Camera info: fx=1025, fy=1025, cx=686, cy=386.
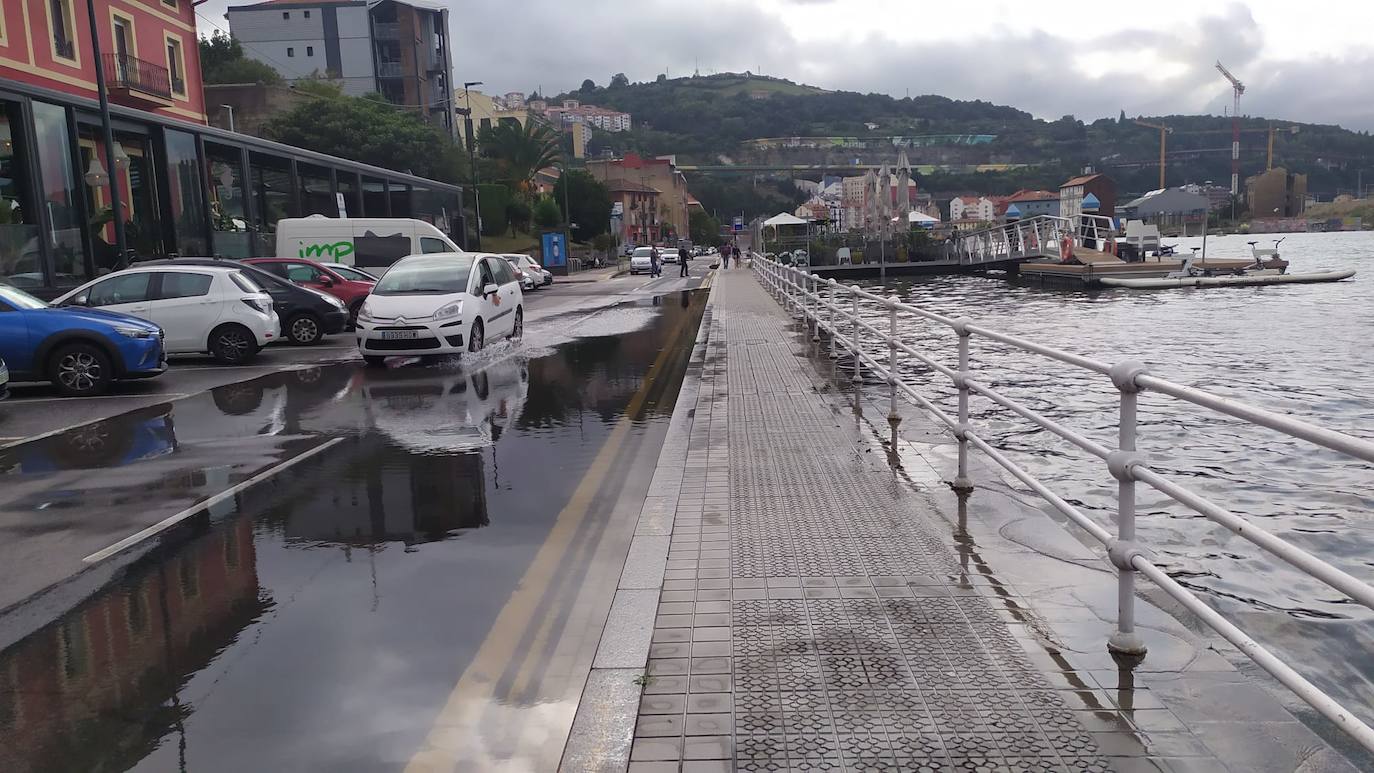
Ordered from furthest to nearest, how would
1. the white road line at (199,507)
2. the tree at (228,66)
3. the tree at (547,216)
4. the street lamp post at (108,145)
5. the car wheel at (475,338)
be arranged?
the tree at (547,216) → the tree at (228,66) → the street lamp post at (108,145) → the car wheel at (475,338) → the white road line at (199,507)

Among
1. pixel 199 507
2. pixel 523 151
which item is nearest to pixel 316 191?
pixel 199 507

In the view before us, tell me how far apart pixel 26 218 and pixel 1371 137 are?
502ft

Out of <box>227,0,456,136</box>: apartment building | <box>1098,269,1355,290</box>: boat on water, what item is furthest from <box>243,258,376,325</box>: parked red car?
<box>227,0,456,136</box>: apartment building

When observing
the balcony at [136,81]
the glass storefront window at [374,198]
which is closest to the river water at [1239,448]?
the glass storefront window at [374,198]

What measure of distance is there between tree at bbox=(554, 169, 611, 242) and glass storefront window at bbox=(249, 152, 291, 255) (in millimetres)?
55109

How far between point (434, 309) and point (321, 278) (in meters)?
8.70

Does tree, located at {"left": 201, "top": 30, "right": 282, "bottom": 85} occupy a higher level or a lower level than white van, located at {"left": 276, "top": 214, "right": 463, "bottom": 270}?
higher

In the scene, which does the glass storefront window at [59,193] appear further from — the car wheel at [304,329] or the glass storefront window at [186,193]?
the car wheel at [304,329]

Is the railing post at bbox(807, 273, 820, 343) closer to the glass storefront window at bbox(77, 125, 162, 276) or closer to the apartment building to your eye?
the glass storefront window at bbox(77, 125, 162, 276)

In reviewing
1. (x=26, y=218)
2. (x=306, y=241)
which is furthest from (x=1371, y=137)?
(x=26, y=218)

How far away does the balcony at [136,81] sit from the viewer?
35500mm

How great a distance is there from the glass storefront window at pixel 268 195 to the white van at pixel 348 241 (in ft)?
4.79

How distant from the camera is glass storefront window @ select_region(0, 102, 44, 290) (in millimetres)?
20625

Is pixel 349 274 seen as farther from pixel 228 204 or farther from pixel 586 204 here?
pixel 586 204
